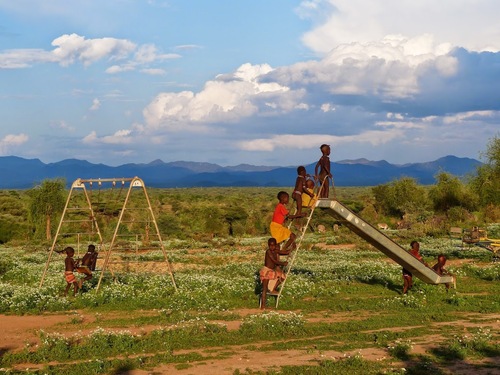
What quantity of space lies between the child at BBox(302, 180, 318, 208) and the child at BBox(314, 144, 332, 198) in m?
0.28

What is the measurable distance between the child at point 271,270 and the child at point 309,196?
1.89 meters

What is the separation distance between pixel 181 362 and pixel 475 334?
690 cm

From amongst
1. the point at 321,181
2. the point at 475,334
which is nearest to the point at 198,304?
the point at 321,181

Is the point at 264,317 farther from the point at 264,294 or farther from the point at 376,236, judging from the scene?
the point at 376,236

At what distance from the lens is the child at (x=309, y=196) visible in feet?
62.9

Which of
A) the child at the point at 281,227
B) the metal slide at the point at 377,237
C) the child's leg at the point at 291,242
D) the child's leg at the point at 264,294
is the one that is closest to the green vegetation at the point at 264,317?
the child's leg at the point at 264,294

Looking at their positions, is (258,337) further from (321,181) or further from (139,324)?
(321,181)

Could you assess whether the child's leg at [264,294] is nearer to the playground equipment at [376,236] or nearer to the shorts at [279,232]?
the shorts at [279,232]

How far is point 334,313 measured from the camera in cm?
1797

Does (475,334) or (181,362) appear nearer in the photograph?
(181,362)

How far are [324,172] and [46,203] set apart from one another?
38.2 m

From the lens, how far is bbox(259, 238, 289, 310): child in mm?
17938

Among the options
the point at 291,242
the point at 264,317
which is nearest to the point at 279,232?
the point at 291,242

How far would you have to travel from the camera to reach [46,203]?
5191 centimetres
